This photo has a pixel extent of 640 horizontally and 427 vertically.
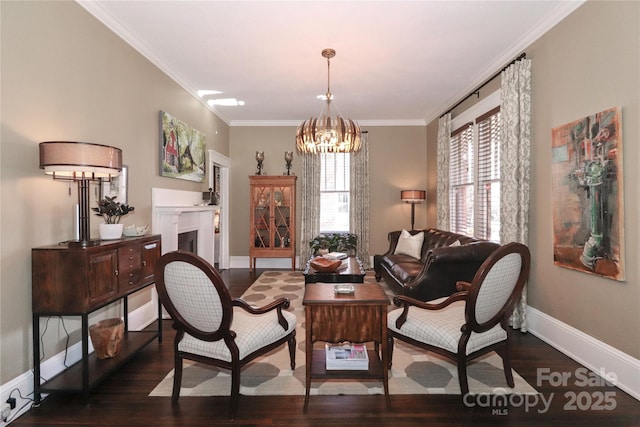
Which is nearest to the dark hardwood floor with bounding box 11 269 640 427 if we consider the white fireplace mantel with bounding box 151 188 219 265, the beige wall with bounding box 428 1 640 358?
the beige wall with bounding box 428 1 640 358

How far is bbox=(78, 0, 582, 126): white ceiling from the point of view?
2.89m

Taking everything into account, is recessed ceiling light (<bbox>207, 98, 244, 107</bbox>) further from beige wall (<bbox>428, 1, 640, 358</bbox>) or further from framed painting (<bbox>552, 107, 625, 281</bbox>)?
framed painting (<bbox>552, 107, 625, 281</bbox>)

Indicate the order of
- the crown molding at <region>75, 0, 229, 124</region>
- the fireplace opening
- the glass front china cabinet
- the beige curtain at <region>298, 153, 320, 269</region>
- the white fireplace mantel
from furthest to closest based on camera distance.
Result: the beige curtain at <region>298, 153, 320, 269</region>
the glass front china cabinet
the fireplace opening
the white fireplace mantel
the crown molding at <region>75, 0, 229, 124</region>

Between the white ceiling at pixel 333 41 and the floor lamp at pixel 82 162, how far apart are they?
55.1 inches

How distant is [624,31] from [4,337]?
14.8 feet

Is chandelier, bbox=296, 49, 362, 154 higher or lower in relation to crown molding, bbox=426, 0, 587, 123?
lower

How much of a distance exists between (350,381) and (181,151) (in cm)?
353

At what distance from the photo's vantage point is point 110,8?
9.45ft

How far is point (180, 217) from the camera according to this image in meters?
4.53

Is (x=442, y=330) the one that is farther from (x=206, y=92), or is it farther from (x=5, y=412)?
(x=206, y=92)

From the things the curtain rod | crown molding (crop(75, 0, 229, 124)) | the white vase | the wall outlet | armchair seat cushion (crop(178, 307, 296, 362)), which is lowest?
the wall outlet

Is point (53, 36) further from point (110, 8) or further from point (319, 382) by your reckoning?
point (319, 382)

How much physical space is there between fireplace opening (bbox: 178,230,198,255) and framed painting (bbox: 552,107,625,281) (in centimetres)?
435

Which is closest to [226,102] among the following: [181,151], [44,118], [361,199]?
[181,151]
